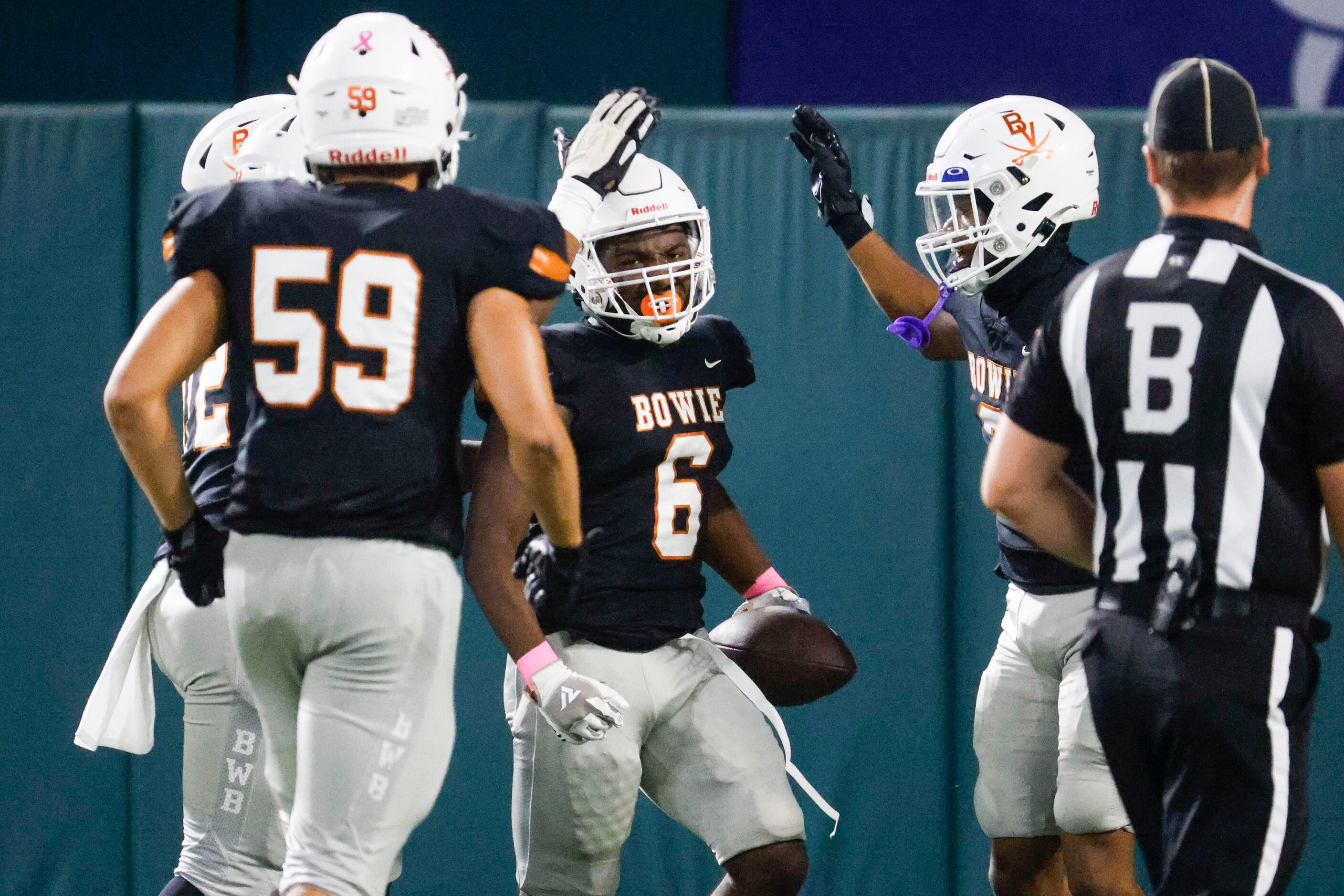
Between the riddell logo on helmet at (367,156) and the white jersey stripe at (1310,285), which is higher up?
the riddell logo on helmet at (367,156)

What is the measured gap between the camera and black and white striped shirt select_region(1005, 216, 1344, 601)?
6.77 ft

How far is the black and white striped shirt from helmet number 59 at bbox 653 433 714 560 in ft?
3.10

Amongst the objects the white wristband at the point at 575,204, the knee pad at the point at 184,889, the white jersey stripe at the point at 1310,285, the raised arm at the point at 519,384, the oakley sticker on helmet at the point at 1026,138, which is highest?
the oakley sticker on helmet at the point at 1026,138

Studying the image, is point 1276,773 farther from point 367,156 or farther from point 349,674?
point 367,156

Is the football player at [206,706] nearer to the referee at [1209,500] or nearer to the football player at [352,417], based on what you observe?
the football player at [352,417]

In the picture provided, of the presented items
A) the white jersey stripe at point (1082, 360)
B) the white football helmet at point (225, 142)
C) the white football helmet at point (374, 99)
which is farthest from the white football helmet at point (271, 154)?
the white jersey stripe at point (1082, 360)

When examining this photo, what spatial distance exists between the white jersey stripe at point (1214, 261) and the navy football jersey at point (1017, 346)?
94 centimetres

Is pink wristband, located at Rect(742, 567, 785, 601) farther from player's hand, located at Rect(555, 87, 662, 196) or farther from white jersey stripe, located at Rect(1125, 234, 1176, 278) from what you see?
white jersey stripe, located at Rect(1125, 234, 1176, 278)

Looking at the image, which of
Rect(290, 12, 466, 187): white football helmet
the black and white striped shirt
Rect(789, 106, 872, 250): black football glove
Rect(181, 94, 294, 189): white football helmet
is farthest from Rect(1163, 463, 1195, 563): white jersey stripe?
Rect(181, 94, 294, 189): white football helmet

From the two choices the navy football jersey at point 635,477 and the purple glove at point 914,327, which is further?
the purple glove at point 914,327

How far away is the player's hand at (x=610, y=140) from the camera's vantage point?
9.53ft

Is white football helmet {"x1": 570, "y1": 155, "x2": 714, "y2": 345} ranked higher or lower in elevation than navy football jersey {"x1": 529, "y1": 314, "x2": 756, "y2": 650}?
higher

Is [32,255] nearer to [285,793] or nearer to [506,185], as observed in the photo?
[506,185]

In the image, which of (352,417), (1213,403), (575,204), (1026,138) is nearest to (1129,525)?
(1213,403)
